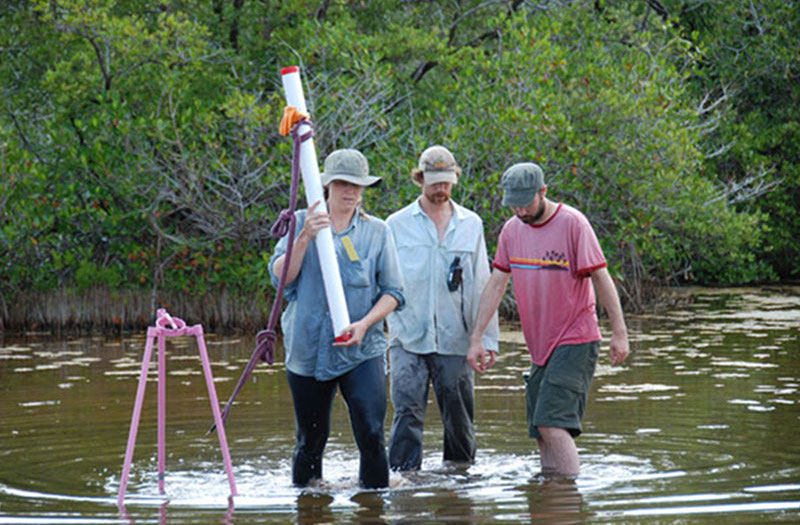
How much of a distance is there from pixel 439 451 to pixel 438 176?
202cm

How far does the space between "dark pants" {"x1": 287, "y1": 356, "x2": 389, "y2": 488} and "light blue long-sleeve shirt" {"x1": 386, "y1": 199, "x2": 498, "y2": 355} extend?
1082mm

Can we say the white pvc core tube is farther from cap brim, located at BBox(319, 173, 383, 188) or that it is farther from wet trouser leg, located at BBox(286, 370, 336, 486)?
wet trouser leg, located at BBox(286, 370, 336, 486)

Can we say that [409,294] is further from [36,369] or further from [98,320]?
→ [98,320]

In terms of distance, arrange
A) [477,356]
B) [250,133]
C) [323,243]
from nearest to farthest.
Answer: [323,243], [477,356], [250,133]

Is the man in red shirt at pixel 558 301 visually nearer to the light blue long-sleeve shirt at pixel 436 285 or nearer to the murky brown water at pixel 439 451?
the murky brown water at pixel 439 451

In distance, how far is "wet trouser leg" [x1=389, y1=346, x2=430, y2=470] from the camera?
8.15 meters

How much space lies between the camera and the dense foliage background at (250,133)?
18156 mm

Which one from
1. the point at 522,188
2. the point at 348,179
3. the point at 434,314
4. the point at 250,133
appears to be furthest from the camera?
the point at 250,133

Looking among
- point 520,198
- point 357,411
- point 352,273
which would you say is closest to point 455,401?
point 357,411

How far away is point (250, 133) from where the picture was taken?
58.5ft

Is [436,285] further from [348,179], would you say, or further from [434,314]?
[348,179]

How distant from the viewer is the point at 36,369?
14453mm

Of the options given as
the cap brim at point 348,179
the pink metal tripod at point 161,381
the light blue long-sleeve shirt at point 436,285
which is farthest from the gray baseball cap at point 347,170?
the light blue long-sleeve shirt at point 436,285

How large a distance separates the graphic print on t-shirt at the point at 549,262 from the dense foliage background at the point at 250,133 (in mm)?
10054
